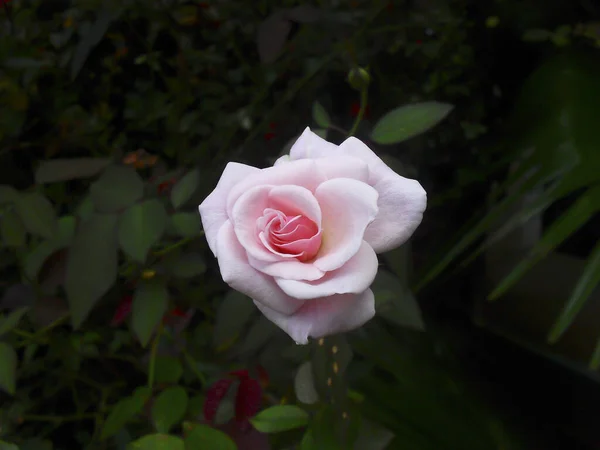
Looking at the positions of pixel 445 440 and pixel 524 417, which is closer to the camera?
pixel 445 440

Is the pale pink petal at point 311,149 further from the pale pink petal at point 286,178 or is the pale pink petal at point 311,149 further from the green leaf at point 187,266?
the green leaf at point 187,266

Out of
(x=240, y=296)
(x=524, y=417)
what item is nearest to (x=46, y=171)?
(x=240, y=296)

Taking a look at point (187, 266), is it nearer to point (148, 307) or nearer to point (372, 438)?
point (148, 307)

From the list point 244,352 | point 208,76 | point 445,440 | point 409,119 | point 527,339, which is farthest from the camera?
point 527,339

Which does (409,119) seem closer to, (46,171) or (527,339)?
(46,171)

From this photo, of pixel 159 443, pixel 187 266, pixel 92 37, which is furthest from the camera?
pixel 92 37

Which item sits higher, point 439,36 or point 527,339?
point 439,36

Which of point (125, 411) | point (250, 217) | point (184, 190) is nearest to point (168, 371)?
point (125, 411)
